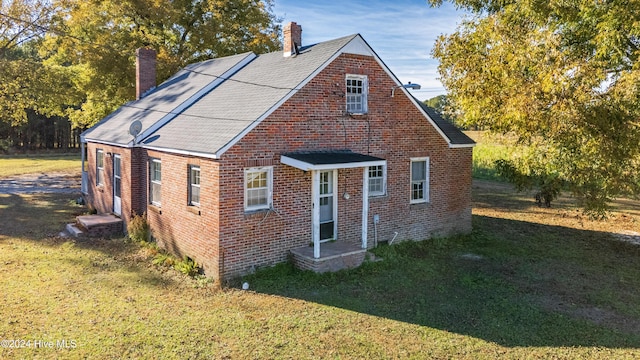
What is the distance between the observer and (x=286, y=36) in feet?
47.1

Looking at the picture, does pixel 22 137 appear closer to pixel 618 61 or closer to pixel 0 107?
pixel 0 107

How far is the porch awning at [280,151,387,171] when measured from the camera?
1084cm

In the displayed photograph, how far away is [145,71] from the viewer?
789 inches

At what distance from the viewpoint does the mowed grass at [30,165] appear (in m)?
35.4

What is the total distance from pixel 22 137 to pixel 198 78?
47.6 m

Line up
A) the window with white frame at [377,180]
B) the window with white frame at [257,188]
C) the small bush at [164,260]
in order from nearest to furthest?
the window with white frame at [257,188], the small bush at [164,260], the window with white frame at [377,180]

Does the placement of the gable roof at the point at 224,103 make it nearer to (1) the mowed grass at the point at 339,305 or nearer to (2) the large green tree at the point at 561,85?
(2) the large green tree at the point at 561,85

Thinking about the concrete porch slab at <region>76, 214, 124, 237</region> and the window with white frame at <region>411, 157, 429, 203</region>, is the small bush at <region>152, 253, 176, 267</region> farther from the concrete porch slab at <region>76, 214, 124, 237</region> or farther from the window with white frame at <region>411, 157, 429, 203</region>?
the window with white frame at <region>411, 157, 429, 203</region>

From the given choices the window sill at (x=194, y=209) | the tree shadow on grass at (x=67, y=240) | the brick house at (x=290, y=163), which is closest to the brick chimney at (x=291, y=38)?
the brick house at (x=290, y=163)

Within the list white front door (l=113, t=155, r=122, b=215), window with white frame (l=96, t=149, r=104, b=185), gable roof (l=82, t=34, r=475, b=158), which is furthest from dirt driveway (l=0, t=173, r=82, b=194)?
white front door (l=113, t=155, r=122, b=215)

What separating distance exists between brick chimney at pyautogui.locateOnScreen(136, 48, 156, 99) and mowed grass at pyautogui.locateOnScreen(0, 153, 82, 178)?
19521 mm

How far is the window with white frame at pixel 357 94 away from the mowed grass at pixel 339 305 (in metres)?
4.26

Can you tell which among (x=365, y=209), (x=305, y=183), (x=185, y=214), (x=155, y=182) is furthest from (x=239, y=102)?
(x=365, y=209)

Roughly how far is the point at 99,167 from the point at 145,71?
500 centimetres
